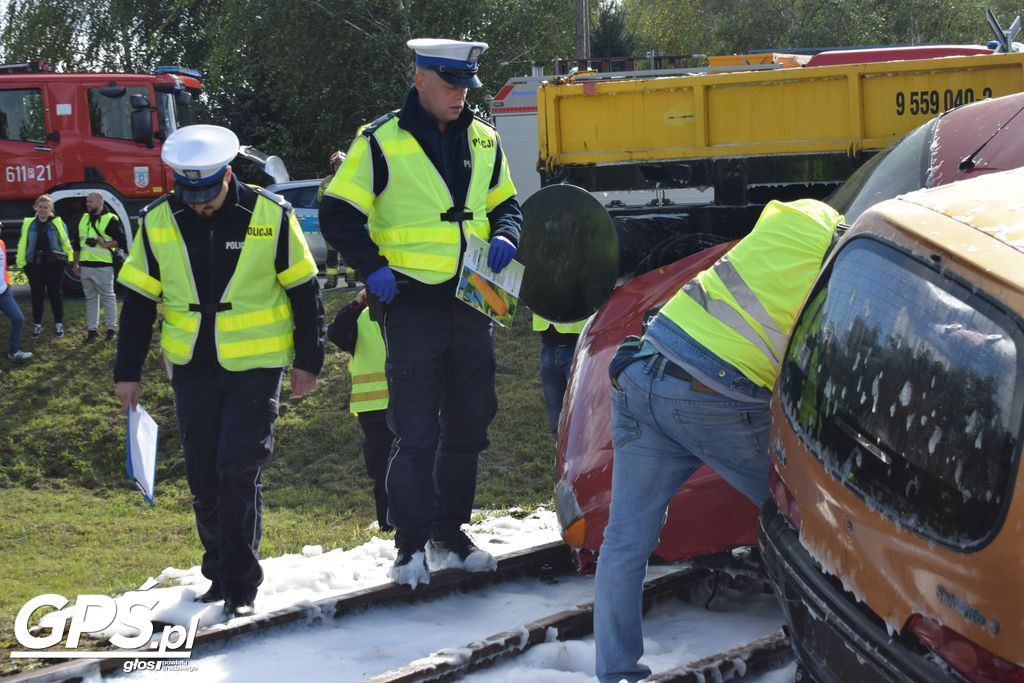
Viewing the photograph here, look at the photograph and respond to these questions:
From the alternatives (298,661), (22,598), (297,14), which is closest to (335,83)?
(297,14)

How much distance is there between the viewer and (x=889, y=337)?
10.8 ft

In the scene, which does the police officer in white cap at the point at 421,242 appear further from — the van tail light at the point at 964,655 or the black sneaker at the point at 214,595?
the van tail light at the point at 964,655

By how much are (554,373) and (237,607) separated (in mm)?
3666

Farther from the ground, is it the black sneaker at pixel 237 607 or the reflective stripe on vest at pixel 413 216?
the reflective stripe on vest at pixel 413 216

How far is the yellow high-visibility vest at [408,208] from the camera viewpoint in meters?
5.48

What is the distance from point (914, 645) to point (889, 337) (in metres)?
0.72

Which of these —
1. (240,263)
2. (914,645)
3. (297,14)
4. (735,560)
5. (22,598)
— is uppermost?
(297,14)

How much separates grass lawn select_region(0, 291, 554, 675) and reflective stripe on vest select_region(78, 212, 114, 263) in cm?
86

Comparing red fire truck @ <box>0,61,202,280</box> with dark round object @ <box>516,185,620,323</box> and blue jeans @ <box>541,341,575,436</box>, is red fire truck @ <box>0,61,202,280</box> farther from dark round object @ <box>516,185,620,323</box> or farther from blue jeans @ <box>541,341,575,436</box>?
dark round object @ <box>516,185,620,323</box>

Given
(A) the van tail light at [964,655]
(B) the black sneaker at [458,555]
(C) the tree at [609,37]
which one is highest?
(C) the tree at [609,37]

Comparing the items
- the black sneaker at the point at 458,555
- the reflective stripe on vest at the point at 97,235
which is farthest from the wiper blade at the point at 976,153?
the reflective stripe on vest at the point at 97,235

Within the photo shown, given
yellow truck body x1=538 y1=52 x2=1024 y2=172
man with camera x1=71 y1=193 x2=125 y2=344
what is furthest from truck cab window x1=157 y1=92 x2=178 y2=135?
yellow truck body x1=538 y1=52 x2=1024 y2=172

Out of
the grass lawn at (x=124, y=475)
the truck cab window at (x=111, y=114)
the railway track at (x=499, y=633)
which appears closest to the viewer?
the railway track at (x=499, y=633)

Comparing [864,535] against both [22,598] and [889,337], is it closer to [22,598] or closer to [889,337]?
[889,337]
